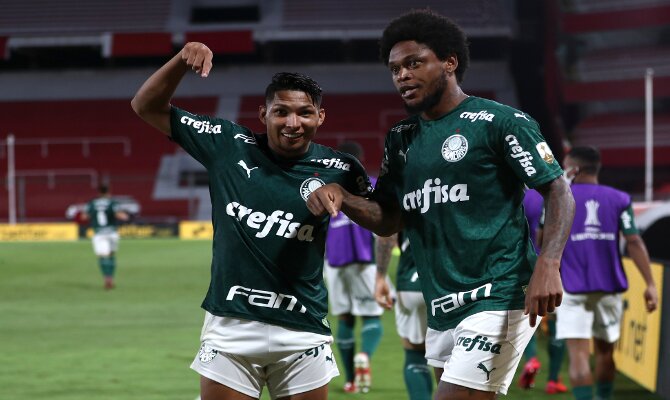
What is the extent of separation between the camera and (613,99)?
38.3m

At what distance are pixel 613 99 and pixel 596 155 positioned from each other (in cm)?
3293

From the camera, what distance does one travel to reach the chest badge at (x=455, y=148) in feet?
12.1

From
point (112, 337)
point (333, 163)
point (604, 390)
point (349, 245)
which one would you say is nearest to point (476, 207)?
point (333, 163)

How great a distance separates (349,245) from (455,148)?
514cm

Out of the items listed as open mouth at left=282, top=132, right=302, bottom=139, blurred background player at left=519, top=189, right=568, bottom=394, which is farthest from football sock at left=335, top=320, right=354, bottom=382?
open mouth at left=282, top=132, right=302, bottom=139

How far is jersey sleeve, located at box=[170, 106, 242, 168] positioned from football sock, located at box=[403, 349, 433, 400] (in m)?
2.99

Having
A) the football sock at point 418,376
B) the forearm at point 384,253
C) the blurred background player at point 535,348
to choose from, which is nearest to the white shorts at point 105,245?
the blurred background player at point 535,348

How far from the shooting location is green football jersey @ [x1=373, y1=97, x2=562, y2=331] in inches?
144

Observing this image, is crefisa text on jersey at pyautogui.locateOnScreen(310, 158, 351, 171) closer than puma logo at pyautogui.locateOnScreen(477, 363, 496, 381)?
No

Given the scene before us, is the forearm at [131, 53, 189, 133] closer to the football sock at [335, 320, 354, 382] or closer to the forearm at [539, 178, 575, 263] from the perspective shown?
the forearm at [539, 178, 575, 263]

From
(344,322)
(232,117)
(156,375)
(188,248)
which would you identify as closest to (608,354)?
(344,322)

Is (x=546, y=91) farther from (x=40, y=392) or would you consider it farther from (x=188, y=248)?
(x=40, y=392)

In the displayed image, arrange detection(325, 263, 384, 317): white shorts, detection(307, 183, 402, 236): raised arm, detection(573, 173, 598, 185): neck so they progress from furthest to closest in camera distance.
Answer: detection(325, 263, 384, 317): white shorts < detection(573, 173, 598, 185): neck < detection(307, 183, 402, 236): raised arm

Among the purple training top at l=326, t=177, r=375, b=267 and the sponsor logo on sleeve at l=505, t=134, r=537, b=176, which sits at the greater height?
the sponsor logo on sleeve at l=505, t=134, r=537, b=176
